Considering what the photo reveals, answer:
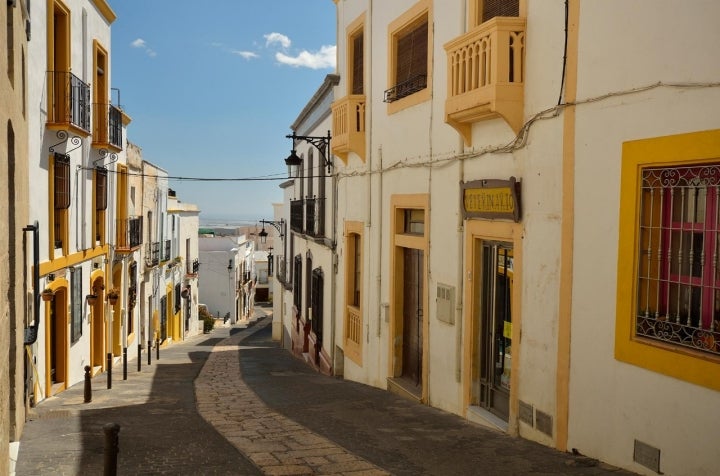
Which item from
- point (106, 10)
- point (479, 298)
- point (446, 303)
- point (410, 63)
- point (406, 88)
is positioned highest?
point (106, 10)

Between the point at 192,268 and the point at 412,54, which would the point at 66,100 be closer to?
the point at 412,54

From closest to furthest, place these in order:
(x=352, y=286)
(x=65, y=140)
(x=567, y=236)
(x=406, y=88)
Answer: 1. (x=567, y=236)
2. (x=406, y=88)
3. (x=65, y=140)
4. (x=352, y=286)

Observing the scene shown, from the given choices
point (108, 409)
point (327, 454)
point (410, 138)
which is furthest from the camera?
point (410, 138)

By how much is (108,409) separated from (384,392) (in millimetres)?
4063

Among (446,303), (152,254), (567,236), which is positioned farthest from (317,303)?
(567,236)

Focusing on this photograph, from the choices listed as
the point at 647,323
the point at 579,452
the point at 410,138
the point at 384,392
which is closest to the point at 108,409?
the point at 384,392

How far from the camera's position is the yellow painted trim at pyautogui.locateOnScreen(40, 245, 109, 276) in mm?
11421

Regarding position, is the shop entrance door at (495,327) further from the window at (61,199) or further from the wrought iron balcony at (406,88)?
the window at (61,199)

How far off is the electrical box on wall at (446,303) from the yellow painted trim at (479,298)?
12.2 inches

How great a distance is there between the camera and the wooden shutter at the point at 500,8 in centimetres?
751

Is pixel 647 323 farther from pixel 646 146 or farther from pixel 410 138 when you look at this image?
pixel 410 138

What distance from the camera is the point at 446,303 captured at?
902 cm

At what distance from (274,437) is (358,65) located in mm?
7964

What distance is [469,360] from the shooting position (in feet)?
27.6
